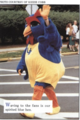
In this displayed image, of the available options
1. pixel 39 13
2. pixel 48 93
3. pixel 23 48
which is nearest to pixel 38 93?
pixel 48 93

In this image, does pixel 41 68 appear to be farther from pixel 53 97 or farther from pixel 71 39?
pixel 71 39

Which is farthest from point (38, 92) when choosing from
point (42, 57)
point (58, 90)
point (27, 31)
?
point (27, 31)

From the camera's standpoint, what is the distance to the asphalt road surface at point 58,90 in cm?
529

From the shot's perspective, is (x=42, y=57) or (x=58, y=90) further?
(x=58, y=90)

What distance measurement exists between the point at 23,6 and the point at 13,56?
916mm

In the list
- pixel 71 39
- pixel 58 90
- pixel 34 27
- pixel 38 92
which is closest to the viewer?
pixel 34 27

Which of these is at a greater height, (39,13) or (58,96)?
(39,13)

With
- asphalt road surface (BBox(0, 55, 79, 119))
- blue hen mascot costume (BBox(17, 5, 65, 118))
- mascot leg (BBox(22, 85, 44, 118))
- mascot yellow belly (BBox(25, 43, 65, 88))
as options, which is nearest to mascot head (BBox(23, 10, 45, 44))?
blue hen mascot costume (BBox(17, 5, 65, 118))

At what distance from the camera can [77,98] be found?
5309mm

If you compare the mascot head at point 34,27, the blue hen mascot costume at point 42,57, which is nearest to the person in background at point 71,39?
the blue hen mascot costume at point 42,57

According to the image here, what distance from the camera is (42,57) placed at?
16.7ft

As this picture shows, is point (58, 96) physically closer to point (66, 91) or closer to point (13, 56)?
point (66, 91)

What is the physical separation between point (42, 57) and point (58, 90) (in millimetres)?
700

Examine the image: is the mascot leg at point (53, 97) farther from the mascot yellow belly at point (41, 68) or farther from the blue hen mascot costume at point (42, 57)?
the mascot yellow belly at point (41, 68)
